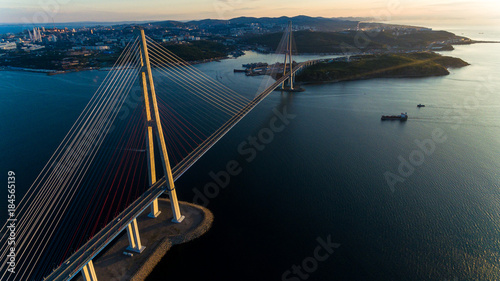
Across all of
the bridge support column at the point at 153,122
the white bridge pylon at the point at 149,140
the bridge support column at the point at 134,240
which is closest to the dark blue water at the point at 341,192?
the bridge support column at the point at 134,240

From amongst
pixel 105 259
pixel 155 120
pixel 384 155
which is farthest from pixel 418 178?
pixel 105 259

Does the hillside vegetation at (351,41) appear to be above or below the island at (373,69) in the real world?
above

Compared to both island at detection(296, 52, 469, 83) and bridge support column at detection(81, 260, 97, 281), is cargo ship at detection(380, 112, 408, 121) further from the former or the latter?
bridge support column at detection(81, 260, 97, 281)

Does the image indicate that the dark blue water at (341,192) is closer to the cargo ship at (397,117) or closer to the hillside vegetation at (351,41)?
the cargo ship at (397,117)

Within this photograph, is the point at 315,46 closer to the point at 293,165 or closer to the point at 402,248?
the point at 293,165

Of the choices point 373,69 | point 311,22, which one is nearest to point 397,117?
point 373,69

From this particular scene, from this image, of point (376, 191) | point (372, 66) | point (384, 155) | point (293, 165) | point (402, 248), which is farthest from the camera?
point (372, 66)

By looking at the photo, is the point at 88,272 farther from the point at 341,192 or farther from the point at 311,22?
the point at 311,22
